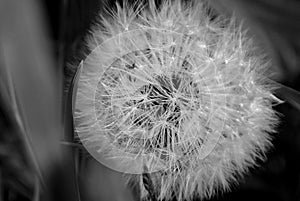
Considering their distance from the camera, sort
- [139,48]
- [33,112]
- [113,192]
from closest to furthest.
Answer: [33,112], [139,48], [113,192]

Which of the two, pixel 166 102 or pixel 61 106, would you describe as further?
pixel 61 106

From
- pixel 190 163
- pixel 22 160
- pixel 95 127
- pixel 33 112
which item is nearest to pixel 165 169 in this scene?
pixel 190 163

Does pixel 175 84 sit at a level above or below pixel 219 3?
below

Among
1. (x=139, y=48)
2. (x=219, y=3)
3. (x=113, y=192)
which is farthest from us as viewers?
(x=219, y=3)

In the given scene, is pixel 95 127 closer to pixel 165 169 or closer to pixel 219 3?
pixel 165 169
